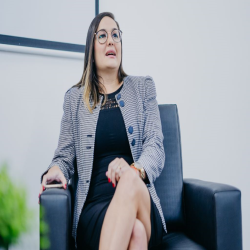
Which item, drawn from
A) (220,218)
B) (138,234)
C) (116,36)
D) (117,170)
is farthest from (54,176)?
(116,36)

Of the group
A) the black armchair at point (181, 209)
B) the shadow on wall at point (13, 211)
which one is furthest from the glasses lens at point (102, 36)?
the shadow on wall at point (13, 211)

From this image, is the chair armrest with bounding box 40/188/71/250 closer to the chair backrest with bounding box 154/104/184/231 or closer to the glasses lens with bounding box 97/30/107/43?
the chair backrest with bounding box 154/104/184/231

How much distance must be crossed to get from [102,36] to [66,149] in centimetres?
60

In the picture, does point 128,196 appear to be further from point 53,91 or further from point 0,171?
point 53,91

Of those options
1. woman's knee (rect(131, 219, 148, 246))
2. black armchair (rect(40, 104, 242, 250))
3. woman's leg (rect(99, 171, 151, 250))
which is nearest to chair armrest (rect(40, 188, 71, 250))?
black armchair (rect(40, 104, 242, 250))

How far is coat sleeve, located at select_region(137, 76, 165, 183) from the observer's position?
1.23m

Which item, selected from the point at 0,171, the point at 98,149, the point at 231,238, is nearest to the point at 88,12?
the point at 98,149

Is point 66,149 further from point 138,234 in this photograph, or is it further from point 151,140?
point 138,234

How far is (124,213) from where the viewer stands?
1.00 metres

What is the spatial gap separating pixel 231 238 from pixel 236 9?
1794 millimetres

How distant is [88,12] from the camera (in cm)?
182

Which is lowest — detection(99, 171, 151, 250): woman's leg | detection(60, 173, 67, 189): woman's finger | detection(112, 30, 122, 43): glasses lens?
detection(99, 171, 151, 250): woman's leg

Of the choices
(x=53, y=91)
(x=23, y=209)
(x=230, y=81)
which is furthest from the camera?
(x=230, y=81)

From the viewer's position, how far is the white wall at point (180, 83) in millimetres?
1661
